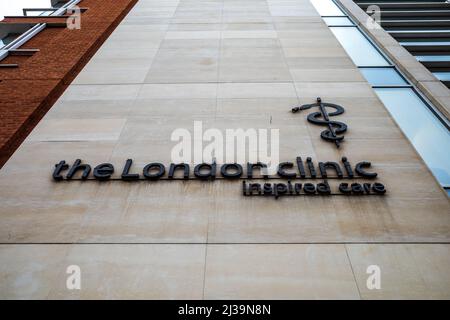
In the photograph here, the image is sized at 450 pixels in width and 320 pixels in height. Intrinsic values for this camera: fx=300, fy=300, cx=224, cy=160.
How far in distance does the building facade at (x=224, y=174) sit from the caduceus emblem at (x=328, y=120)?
5 cm

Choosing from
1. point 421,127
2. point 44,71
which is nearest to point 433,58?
point 421,127

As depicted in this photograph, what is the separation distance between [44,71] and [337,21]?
12.5m

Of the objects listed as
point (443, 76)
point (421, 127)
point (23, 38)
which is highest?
point (23, 38)

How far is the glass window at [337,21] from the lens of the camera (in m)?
13.7

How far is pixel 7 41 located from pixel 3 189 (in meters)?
11.5

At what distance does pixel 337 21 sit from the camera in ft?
45.9

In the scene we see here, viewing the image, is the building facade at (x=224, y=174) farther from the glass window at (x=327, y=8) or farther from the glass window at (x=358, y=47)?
the glass window at (x=327, y=8)

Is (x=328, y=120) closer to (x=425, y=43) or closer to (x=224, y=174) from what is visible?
(x=224, y=174)

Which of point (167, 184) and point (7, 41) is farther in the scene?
point (7, 41)

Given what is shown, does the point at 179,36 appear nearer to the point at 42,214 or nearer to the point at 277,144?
the point at 277,144

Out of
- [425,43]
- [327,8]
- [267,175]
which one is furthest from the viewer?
[327,8]

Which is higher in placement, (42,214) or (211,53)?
(211,53)
